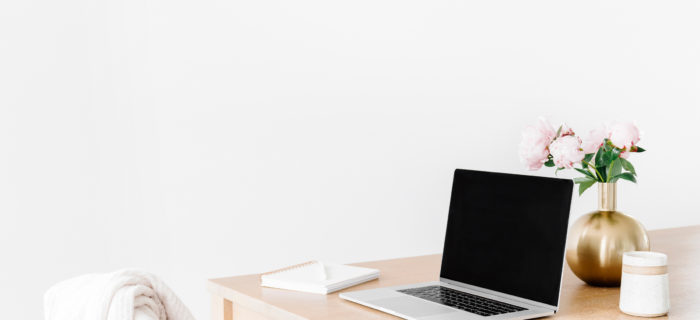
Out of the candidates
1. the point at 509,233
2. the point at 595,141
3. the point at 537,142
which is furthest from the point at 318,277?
the point at 595,141

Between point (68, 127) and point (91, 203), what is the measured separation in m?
0.27

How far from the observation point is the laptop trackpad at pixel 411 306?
121 centimetres

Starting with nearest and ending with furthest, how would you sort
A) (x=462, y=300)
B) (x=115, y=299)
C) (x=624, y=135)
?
1. (x=115, y=299)
2. (x=462, y=300)
3. (x=624, y=135)

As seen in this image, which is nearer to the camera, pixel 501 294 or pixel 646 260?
pixel 646 260

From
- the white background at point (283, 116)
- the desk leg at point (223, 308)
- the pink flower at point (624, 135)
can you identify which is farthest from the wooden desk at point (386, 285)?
the white background at point (283, 116)

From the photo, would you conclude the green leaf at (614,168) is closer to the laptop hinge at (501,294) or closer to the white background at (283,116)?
the laptop hinge at (501,294)

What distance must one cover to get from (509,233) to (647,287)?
262mm

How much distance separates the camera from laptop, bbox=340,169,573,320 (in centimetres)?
125

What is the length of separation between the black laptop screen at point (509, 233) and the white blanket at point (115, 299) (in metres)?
0.55

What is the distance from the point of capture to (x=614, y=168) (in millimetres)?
1454

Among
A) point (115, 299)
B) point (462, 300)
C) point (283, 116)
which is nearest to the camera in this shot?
point (115, 299)

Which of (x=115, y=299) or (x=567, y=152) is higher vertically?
(x=567, y=152)

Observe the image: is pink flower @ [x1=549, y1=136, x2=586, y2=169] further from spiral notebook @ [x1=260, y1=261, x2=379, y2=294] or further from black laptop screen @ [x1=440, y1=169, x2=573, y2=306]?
spiral notebook @ [x1=260, y1=261, x2=379, y2=294]

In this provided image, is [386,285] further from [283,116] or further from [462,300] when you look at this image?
[283,116]
